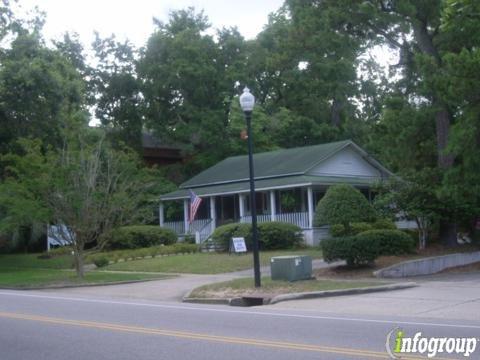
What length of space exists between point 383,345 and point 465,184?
1403cm

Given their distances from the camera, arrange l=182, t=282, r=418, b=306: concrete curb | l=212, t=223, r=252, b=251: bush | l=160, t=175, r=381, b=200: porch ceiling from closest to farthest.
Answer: l=182, t=282, r=418, b=306: concrete curb
l=212, t=223, r=252, b=251: bush
l=160, t=175, r=381, b=200: porch ceiling

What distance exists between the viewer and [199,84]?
51.0 m

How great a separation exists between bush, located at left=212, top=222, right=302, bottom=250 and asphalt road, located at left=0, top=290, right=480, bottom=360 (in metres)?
16.1

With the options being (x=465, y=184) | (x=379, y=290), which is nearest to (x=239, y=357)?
(x=379, y=290)

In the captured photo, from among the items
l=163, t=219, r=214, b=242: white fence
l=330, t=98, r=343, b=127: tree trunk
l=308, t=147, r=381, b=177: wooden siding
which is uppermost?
l=330, t=98, r=343, b=127: tree trunk

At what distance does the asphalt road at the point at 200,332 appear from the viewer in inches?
388

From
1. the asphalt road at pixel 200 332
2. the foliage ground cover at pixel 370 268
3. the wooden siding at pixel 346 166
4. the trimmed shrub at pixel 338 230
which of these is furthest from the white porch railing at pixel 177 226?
the asphalt road at pixel 200 332

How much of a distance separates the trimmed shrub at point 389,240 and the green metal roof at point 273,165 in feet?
40.3

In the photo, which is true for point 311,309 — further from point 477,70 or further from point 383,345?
point 477,70

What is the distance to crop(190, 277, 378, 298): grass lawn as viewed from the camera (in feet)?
60.6

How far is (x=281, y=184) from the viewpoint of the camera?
35.5m

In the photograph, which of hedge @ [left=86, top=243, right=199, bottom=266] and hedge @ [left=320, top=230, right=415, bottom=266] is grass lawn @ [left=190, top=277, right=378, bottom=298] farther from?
hedge @ [left=86, top=243, right=199, bottom=266]

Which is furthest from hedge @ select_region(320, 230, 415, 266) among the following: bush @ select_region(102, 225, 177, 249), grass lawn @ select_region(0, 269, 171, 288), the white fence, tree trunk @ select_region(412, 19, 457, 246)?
the white fence

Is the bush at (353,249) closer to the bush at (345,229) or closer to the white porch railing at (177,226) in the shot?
the bush at (345,229)
